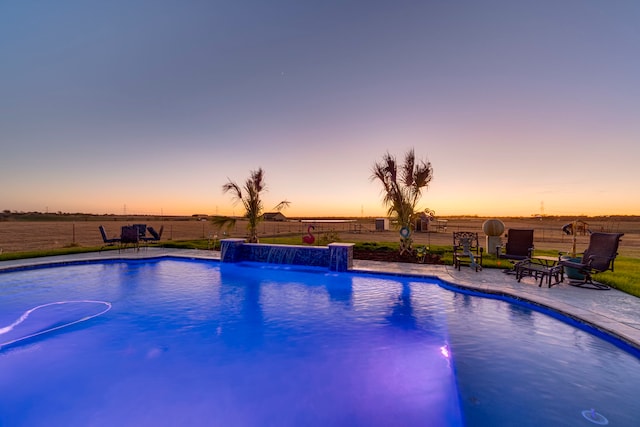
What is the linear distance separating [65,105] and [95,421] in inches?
597

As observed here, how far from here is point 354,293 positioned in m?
7.13

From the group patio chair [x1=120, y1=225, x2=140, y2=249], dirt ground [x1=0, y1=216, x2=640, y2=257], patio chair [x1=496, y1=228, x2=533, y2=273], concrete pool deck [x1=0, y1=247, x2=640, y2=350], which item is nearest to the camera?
concrete pool deck [x1=0, y1=247, x2=640, y2=350]

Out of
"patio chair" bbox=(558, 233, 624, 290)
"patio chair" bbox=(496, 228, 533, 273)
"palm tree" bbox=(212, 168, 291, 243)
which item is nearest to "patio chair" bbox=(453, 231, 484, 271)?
"patio chair" bbox=(496, 228, 533, 273)

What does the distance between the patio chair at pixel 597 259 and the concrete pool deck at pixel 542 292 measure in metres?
0.39

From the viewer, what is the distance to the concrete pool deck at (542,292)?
14.3ft

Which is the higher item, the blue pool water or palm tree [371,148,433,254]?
palm tree [371,148,433,254]

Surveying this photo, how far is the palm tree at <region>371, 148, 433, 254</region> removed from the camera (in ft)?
34.1

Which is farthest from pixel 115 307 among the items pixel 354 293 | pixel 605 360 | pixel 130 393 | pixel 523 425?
pixel 605 360

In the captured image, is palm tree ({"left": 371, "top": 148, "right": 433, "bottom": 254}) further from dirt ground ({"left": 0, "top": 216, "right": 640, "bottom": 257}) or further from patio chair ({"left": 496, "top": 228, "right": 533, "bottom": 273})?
dirt ground ({"left": 0, "top": 216, "right": 640, "bottom": 257})

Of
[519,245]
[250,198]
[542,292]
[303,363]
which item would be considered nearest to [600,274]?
[519,245]

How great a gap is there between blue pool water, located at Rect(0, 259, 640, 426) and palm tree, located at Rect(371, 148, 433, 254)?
392 cm

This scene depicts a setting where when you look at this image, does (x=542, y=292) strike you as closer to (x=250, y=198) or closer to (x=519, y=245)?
(x=519, y=245)

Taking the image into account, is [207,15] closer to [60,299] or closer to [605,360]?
[60,299]

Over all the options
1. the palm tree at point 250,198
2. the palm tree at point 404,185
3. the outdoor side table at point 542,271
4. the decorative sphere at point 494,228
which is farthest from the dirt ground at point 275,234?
the outdoor side table at point 542,271
